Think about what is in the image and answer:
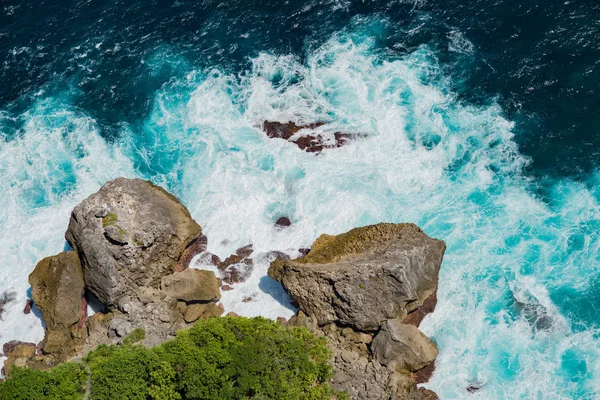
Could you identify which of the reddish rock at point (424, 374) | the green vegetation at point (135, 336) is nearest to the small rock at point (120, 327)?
the green vegetation at point (135, 336)

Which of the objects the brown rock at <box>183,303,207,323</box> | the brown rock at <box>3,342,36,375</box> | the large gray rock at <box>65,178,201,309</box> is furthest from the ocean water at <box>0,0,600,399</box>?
the large gray rock at <box>65,178,201,309</box>

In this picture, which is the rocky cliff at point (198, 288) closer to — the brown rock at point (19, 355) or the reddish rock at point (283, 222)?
the brown rock at point (19, 355)

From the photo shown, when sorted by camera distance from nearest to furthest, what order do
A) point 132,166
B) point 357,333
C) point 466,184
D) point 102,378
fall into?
1. point 102,378
2. point 357,333
3. point 466,184
4. point 132,166

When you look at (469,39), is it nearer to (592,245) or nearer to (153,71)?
(592,245)

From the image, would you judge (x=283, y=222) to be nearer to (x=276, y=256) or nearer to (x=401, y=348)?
(x=276, y=256)

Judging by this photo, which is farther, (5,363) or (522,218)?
(522,218)

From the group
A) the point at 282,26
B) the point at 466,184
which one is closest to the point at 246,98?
the point at 282,26
